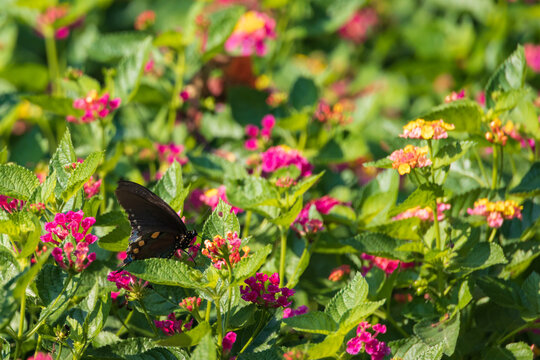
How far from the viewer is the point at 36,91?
292 centimetres

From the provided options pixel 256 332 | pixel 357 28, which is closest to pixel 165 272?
pixel 256 332

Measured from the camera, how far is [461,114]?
1.75 metres

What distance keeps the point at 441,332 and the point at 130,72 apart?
1320 mm

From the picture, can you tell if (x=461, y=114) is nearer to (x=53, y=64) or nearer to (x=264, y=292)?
(x=264, y=292)

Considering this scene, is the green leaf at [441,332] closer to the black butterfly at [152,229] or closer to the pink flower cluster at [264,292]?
the pink flower cluster at [264,292]

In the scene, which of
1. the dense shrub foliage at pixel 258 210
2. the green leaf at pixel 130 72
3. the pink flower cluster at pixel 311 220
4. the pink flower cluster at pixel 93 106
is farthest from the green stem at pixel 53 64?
the pink flower cluster at pixel 311 220

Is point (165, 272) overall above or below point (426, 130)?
below

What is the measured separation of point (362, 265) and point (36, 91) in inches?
72.7

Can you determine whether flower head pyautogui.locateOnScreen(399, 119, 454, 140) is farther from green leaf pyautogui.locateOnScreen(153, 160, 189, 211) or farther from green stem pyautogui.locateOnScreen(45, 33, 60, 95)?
green stem pyautogui.locateOnScreen(45, 33, 60, 95)

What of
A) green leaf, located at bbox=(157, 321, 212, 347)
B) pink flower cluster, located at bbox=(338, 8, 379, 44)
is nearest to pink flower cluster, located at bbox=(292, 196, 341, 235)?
green leaf, located at bbox=(157, 321, 212, 347)

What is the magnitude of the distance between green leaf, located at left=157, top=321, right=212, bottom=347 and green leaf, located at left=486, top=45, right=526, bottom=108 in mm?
1092

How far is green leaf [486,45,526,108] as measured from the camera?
1894mm

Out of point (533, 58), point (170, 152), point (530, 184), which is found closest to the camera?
point (530, 184)

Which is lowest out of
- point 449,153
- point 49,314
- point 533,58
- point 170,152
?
point 533,58
